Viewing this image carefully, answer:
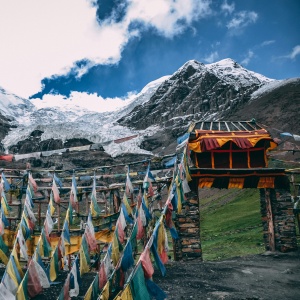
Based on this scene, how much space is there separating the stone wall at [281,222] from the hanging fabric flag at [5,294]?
12.2 meters

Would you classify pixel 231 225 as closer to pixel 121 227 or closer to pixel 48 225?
pixel 121 227

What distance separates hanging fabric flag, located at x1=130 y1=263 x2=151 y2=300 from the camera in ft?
17.1

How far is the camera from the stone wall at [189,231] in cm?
1367

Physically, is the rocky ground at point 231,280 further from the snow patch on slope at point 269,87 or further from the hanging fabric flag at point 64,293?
the snow patch on slope at point 269,87

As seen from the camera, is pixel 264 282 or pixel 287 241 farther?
pixel 287 241

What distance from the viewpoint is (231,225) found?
96.7 feet

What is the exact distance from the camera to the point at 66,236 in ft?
36.5

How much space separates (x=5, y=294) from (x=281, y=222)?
12.5 m

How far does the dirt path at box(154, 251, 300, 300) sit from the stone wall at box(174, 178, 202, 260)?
0.49 m

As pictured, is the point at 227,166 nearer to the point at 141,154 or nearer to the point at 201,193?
the point at 201,193

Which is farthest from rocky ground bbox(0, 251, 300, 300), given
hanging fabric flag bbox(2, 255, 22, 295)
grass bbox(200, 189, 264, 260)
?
grass bbox(200, 189, 264, 260)

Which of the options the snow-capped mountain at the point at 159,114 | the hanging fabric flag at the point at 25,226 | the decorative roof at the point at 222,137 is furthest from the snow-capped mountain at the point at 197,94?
the hanging fabric flag at the point at 25,226

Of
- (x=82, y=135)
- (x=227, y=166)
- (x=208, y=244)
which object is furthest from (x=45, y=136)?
(x=227, y=166)

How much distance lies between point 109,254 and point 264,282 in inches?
228
